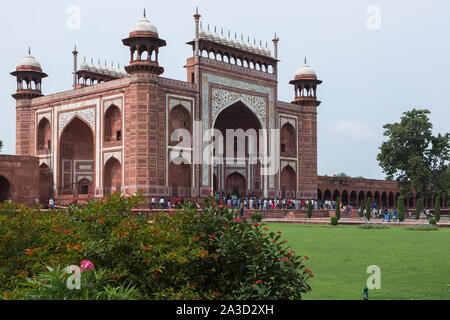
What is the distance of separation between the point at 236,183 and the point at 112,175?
333 inches

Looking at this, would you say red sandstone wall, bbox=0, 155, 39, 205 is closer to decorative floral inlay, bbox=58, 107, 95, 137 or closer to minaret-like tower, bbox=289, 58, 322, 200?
decorative floral inlay, bbox=58, 107, 95, 137

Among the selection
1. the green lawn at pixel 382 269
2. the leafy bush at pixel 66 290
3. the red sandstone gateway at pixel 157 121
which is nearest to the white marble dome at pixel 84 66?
the red sandstone gateway at pixel 157 121

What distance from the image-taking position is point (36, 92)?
30812mm

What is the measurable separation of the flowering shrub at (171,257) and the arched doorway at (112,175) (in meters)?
22.5

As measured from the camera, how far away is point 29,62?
30125 millimetres

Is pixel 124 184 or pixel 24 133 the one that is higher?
pixel 24 133

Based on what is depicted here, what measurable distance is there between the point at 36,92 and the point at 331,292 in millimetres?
28488

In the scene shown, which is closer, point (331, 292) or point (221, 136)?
point (331, 292)

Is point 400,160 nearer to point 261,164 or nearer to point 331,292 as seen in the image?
point 261,164

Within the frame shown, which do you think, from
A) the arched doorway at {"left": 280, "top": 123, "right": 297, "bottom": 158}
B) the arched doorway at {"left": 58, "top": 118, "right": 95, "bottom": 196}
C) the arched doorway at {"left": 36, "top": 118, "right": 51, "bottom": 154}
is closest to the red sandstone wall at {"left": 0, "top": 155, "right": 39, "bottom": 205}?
the arched doorway at {"left": 58, "top": 118, "right": 95, "bottom": 196}

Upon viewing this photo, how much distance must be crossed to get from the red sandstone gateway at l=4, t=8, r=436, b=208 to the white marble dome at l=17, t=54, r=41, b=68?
80mm

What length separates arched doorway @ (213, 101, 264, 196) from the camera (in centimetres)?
3184
